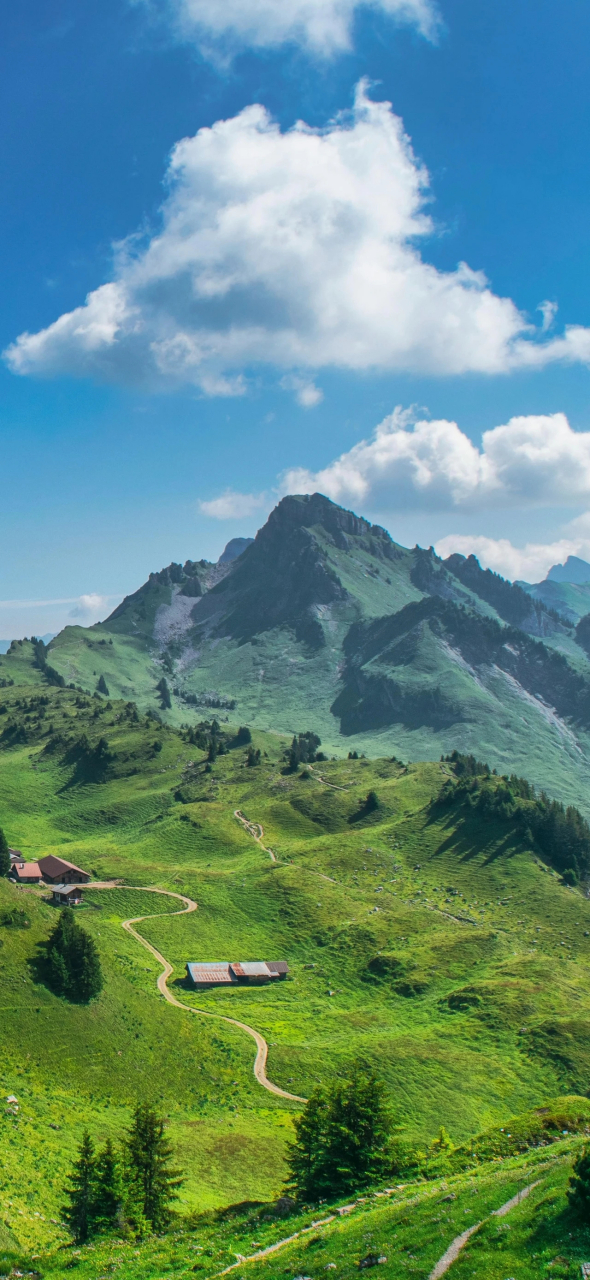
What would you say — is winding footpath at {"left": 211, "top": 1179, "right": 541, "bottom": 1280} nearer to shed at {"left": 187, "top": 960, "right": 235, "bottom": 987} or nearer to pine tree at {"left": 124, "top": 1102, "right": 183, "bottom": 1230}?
pine tree at {"left": 124, "top": 1102, "right": 183, "bottom": 1230}

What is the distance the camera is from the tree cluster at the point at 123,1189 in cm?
4128

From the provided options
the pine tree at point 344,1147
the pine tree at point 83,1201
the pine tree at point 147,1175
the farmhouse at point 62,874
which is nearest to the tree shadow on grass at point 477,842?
the farmhouse at point 62,874

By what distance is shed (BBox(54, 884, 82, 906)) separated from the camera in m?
125

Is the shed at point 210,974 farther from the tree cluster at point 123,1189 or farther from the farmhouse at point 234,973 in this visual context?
the tree cluster at point 123,1189

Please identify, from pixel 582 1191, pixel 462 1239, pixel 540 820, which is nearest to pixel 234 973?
pixel 462 1239

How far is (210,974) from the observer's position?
344 ft

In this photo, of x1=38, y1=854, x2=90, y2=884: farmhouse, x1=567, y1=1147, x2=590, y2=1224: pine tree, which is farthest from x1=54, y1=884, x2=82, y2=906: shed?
x1=567, y1=1147, x2=590, y2=1224: pine tree

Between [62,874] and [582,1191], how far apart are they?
11841 cm

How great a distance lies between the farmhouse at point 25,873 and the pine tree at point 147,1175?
91730 mm

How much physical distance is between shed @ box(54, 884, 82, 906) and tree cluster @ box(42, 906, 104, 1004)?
159 feet

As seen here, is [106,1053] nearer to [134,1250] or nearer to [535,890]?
[134,1250]

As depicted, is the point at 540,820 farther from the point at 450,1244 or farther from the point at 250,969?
the point at 450,1244

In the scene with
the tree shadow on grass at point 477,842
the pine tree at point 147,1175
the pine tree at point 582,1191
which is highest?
the pine tree at point 582,1191

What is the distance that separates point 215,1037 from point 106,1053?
16.2m
